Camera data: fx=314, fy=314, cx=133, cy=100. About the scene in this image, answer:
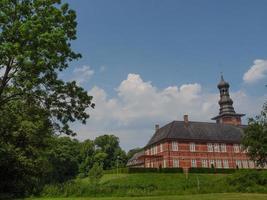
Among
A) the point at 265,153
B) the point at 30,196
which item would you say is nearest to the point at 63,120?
the point at 30,196

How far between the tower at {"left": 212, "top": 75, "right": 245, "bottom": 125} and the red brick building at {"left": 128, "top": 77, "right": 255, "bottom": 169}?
5.73 meters

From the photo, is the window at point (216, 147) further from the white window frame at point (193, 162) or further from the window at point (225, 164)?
the white window frame at point (193, 162)

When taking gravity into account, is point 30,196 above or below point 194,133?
below

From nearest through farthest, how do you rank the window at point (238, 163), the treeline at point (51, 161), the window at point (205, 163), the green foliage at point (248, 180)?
the treeline at point (51, 161)
the green foliage at point (248, 180)
the window at point (205, 163)
the window at point (238, 163)

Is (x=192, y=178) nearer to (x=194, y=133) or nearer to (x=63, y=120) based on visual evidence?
(x=194, y=133)

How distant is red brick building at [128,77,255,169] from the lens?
197ft

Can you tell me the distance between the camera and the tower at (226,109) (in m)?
74.7

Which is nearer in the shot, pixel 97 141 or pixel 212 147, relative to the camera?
pixel 212 147

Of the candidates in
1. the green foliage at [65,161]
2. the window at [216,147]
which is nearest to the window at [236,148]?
the window at [216,147]

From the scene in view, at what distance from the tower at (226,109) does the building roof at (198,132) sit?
573cm

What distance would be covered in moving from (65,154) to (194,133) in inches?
1189

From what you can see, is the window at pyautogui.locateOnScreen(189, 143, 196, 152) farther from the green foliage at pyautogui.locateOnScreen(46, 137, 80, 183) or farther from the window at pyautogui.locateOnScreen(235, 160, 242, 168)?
the green foliage at pyautogui.locateOnScreen(46, 137, 80, 183)

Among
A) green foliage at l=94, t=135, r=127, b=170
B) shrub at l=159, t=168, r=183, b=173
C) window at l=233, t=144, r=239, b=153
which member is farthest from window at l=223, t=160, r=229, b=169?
green foliage at l=94, t=135, r=127, b=170

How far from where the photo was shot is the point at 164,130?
2537 inches
